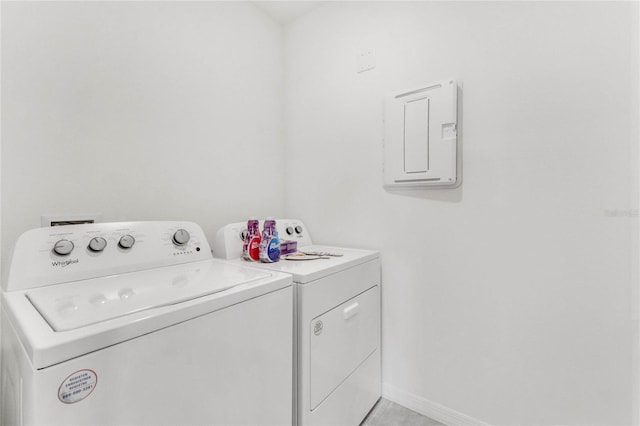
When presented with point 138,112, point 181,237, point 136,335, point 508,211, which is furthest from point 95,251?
point 508,211

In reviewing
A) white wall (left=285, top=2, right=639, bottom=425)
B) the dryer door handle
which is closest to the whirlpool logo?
the dryer door handle

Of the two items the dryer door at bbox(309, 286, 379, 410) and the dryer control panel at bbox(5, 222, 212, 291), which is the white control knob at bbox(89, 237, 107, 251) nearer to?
the dryer control panel at bbox(5, 222, 212, 291)

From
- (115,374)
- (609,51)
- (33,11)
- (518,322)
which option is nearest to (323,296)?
(115,374)

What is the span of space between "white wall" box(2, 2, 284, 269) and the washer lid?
40 cm

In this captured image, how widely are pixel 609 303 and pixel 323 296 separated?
39.9 inches

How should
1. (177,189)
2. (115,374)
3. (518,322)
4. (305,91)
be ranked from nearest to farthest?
(115,374), (518,322), (177,189), (305,91)

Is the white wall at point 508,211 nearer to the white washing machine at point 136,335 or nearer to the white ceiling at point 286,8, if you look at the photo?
the white ceiling at point 286,8

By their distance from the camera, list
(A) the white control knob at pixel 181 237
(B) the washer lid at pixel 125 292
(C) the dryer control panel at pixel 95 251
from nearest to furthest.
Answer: (B) the washer lid at pixel 125 292 → (C) the dryer control panel at pixel 95 251 → (A) the white control knob at pixel 181 237

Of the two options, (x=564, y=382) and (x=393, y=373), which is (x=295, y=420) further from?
(x=564, y=382)

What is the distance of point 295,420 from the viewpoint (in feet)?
3.44

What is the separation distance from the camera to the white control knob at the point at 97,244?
0.98 m

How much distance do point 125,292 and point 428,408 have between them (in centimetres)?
142

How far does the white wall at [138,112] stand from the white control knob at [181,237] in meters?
0.24

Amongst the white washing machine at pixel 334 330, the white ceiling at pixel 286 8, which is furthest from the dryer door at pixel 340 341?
the white ceiling at pixel 286 8
